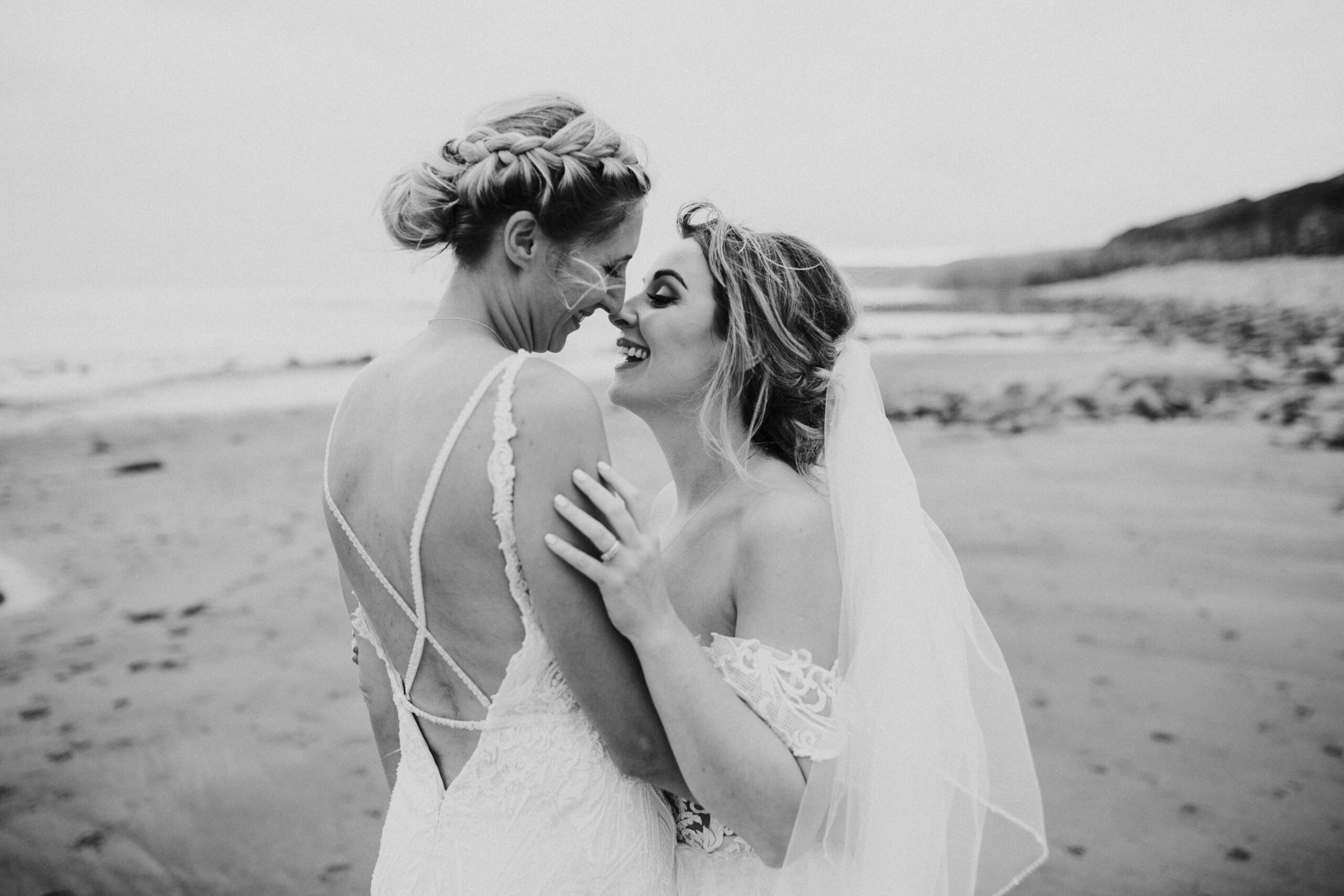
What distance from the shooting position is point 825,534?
8.04ft

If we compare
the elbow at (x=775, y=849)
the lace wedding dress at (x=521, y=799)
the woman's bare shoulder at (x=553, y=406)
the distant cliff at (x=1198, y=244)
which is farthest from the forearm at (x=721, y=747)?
the distant cliff at (x=1198, y=244)

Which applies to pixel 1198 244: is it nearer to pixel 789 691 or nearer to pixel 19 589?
pixel 19 589

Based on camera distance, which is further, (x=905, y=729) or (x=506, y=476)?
(x=905, y=729)

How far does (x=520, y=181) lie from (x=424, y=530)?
2.38ft

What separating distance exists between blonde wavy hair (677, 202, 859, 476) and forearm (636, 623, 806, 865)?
748 millimetres

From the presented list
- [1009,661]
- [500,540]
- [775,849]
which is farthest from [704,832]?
[1009,661]

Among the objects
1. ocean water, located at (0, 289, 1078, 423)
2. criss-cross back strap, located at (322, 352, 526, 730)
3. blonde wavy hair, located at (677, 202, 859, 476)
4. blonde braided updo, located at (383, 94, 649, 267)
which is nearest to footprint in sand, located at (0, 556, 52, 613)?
ocean water, located at (0, 289, 1078, 423)

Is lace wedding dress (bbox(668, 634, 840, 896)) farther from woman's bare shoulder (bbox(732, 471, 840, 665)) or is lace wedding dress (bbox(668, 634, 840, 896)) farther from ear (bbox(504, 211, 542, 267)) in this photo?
ear (bbox(504, 211, 542, 267))

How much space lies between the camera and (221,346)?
24.5 meters

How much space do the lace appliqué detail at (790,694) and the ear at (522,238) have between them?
1027mm

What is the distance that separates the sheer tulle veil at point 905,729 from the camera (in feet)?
7.48

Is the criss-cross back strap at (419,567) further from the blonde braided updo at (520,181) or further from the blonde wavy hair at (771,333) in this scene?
the blonde wavy hair at (771,333)

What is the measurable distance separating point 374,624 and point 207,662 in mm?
4780

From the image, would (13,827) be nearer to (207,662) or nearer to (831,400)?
(207,662)
